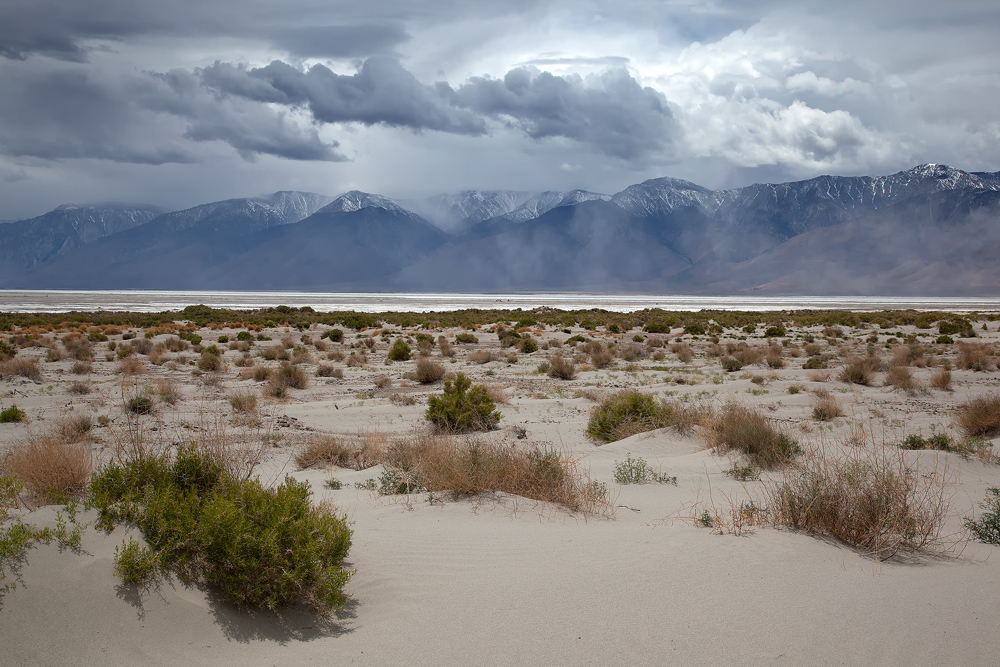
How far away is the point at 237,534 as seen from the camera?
12.9 ft

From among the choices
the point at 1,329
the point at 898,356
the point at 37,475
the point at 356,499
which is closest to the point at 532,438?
the point at 356,499

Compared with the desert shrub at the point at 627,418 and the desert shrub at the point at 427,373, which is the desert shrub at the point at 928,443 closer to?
the desert shrub at the point at 627,418

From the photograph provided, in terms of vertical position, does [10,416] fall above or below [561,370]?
above

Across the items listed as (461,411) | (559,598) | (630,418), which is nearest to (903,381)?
(630,418)

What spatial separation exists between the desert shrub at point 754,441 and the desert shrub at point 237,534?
21.0ft

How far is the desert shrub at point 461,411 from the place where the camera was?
38.4ft

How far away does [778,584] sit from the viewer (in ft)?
15.1

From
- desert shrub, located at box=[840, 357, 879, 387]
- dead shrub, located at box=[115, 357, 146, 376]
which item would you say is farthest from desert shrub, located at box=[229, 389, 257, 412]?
desert shrub, located at box=[840, 357, 879, 387]

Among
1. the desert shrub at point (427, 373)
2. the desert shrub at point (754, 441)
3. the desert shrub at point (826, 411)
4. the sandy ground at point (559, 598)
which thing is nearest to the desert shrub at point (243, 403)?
the sandy ground at point (559, 598)

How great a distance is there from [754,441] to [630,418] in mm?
2818

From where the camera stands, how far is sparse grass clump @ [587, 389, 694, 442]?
11.2 meters

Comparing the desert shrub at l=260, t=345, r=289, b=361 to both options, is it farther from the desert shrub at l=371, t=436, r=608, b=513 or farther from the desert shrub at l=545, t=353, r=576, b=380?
the desert shrub at l=371, t=436, r=608, b=513

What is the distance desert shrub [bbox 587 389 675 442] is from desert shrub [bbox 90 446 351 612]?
7331 millimetres

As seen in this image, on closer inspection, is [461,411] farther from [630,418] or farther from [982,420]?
[982,420]
